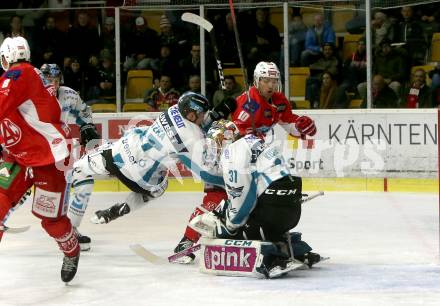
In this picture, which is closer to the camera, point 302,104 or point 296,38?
point 302,104

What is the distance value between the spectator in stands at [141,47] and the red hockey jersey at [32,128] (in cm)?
542

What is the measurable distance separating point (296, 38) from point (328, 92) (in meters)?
0.66

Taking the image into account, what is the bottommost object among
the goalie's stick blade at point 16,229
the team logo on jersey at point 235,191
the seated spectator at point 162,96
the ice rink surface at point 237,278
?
the ice rink surface at point 237,278

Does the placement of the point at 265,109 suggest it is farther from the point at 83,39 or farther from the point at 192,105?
the point at 83,39

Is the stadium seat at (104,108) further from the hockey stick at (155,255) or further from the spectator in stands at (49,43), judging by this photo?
the hockey stick at (155,255)

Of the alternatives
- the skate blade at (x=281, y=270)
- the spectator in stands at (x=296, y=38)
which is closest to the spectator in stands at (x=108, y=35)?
the spectator in stands at (x=296, y=38)

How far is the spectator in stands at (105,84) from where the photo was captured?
433 inches

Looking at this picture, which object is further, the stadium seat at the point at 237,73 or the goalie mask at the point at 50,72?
the stadium seat at the point at 237,73

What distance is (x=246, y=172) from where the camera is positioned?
229 inches

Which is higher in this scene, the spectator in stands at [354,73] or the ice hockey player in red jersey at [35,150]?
the spectator in stands at [354,73]

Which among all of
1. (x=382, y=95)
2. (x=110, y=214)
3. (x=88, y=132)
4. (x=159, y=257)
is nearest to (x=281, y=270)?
(x=159, y=257)

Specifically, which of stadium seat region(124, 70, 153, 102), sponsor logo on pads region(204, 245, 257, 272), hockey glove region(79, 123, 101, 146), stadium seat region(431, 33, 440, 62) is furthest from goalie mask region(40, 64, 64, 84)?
stadium seat region(431, 33, 440, 62)

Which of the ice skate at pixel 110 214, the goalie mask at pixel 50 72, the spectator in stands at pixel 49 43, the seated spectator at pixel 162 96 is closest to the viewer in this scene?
the ice skate at pixel 110 214

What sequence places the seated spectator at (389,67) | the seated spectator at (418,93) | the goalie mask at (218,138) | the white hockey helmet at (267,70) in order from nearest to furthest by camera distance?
the goalie mask at (218,138) → the white hockey helmet at (267,70) → the seated spectator at (418,93) → the seated spectator at (389,67)
